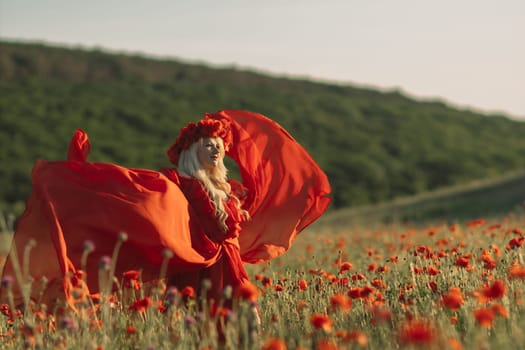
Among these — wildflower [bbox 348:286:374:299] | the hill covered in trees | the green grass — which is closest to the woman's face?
the green grass

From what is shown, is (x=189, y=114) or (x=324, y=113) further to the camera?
(x=324, y=113)

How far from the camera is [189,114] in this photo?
31.9 metres

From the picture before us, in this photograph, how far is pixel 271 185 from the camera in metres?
5.68

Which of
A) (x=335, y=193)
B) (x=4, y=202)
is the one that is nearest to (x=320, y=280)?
(x=4, y=202)

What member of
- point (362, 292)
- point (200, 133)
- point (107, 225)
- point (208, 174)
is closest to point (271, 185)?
point (208, 174)

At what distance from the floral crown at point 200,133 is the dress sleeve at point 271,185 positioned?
20 cm

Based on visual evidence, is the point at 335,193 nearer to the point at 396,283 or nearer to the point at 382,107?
the point at 382,107

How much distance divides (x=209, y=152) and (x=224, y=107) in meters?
28.7

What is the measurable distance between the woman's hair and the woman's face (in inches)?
0.8

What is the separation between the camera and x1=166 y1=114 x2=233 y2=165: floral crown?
5.20 metres

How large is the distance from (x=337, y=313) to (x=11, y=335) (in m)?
1.95

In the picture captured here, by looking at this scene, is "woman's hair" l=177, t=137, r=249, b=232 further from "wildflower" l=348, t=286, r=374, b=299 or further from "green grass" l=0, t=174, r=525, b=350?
"wildflower" l=348, t=286, r=374, b=299

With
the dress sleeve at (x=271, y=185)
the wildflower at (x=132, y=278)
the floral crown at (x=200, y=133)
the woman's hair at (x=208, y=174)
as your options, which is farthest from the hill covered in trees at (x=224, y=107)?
the wildflower at (x=132, y=278)

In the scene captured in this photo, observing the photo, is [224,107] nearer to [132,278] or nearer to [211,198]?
[211,198]
